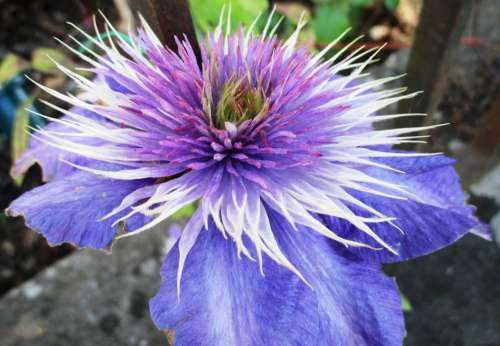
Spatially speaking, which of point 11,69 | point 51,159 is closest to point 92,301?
point 11,69

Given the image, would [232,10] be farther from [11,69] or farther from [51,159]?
[11,69]

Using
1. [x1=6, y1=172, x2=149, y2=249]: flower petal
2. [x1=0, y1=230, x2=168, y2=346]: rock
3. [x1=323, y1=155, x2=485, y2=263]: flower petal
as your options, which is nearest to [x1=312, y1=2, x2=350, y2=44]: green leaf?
[x1=0, y1=230, x2=168, y2=346]: rock

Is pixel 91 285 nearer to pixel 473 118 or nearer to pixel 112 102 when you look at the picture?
pixel 112 102

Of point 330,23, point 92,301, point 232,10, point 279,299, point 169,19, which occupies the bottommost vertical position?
point 92,301

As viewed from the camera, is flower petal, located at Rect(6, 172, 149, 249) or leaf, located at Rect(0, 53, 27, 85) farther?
leaf, located at Rect(0, 53, 27, 85)

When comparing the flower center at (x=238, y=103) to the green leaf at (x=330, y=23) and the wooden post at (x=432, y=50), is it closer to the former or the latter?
the wooden post at (x=432, y=50)

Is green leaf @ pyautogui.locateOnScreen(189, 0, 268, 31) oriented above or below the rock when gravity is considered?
above

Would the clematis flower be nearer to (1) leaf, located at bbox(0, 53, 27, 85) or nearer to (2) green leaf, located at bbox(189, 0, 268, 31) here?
(2) green leaf, located at bbox(189, 0, 268, 31)
